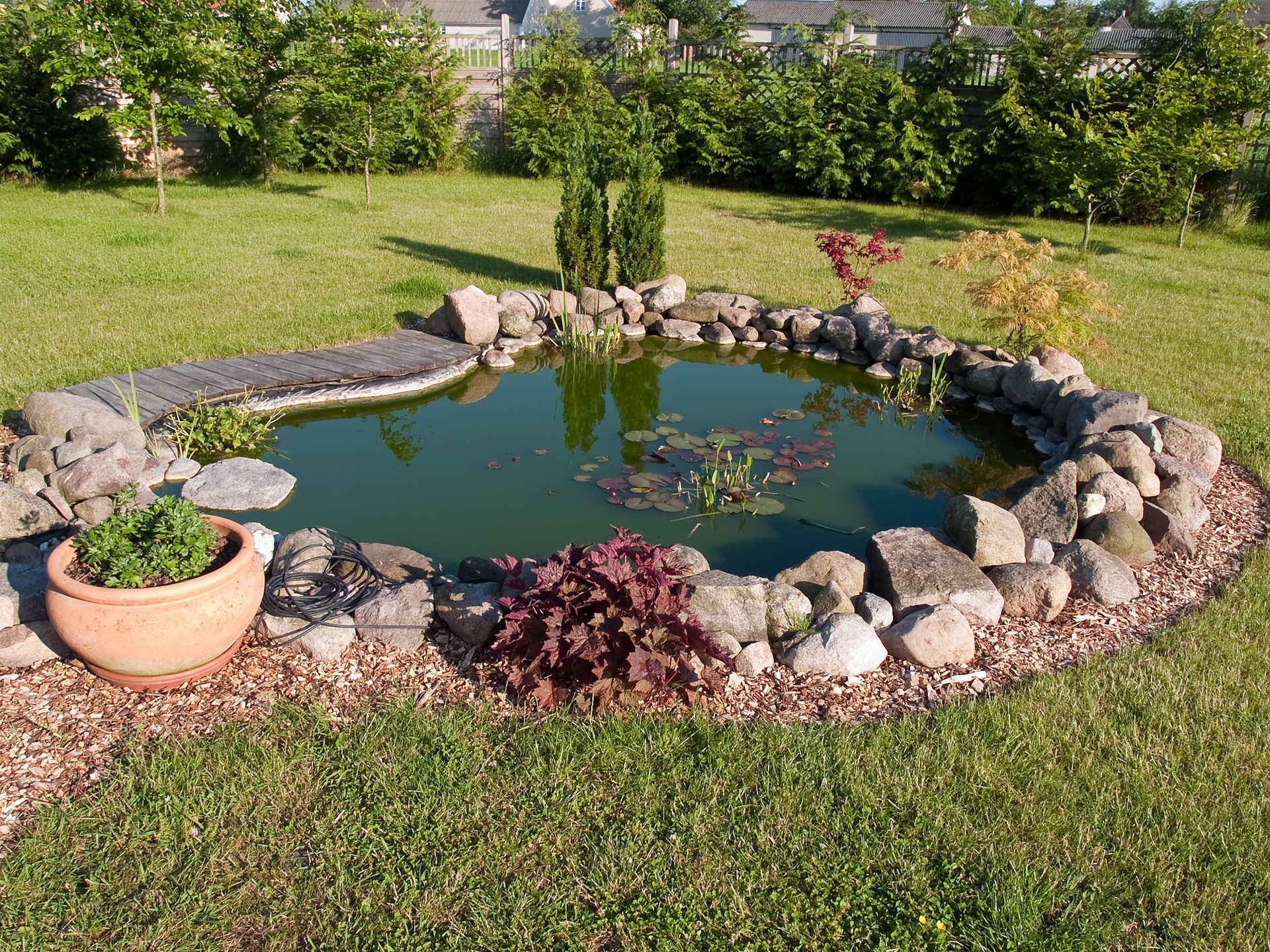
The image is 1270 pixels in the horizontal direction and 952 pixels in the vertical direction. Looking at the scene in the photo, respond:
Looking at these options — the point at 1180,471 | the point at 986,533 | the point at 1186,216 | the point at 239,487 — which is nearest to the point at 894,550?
the point at 986,533

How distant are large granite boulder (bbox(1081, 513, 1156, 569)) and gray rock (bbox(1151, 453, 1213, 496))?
2.26ft

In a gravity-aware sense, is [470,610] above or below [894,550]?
below

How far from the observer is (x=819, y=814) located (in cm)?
279

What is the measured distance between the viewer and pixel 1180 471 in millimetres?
4891

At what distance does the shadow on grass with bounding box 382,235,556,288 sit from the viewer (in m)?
9.23

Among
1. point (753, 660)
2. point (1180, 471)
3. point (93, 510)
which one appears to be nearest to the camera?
point (753, 660)

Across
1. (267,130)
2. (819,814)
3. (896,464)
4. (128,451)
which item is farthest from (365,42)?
(819,814)

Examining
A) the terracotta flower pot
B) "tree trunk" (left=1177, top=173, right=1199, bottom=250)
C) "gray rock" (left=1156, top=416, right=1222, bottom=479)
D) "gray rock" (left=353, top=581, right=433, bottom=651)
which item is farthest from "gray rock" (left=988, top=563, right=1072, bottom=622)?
"tree trunk" (left=1177, top=173, right=1199, bottom=250)

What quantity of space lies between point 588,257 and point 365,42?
5.82m

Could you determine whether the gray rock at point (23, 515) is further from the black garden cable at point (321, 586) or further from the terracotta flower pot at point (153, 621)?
the black garden cable at point (321, 586)

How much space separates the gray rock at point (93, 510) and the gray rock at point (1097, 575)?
4.37 m

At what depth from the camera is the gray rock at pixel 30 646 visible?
11.0ft

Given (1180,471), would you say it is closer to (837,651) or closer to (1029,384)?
(1029,384)

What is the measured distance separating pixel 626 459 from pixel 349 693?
8.53ft
